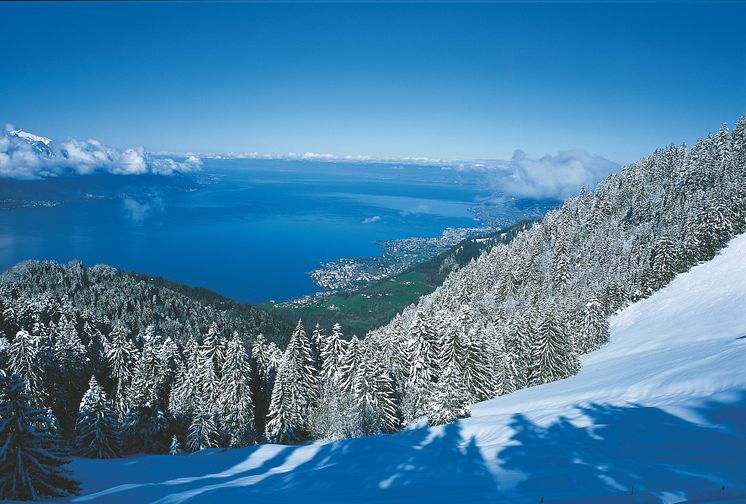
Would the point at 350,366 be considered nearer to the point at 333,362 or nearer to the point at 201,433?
the point at 333,362

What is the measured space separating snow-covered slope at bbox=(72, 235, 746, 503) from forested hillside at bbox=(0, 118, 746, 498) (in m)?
5.39

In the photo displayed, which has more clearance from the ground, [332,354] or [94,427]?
[332,354]

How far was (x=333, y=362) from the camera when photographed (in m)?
47.8

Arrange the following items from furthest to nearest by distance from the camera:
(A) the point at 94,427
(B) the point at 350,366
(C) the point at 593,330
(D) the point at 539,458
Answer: (C) the point at 593,330, (B) the point at 350,366, (A) the point at 94,427, (D) the point at 539,458

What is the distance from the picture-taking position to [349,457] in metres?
21.8

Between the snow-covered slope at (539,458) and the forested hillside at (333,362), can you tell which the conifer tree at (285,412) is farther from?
the snow-covered slope at (539,458)

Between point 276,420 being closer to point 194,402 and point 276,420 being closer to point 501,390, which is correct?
point 194,402

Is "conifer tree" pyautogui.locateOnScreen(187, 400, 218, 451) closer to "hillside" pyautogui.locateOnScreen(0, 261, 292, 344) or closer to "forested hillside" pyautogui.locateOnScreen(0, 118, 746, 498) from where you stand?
"forested hillside" pyautogui.locateOnScreen(0, 118, 746, 498)

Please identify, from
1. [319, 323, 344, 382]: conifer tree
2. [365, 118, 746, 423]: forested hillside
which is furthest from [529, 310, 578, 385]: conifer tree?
[319, 323, 344, 382]: conifer tree

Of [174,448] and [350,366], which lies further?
[350,366]

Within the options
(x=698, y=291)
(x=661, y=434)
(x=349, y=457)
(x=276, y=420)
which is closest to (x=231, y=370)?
(x=276, y=420)

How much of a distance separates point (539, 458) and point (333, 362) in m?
34.1

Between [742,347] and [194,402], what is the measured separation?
175 feet

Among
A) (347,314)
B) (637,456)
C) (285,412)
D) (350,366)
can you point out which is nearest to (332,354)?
(350,366)
